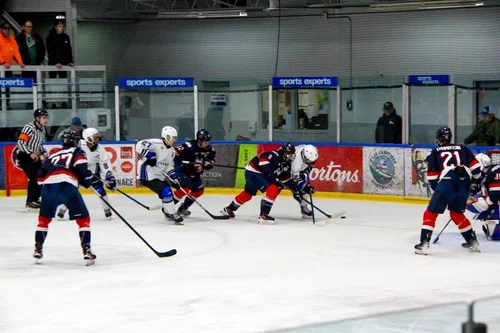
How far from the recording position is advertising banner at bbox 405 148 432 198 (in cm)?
A: 1182

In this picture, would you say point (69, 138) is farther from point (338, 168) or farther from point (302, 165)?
point (338, 168)

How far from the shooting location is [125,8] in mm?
17453

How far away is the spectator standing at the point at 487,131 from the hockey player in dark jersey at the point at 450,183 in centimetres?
360

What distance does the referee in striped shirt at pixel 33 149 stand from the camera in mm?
11172

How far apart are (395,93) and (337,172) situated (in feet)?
4.39

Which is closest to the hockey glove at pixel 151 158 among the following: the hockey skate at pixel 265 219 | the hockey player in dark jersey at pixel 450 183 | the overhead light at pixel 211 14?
the hockey skate at pixel 265 219

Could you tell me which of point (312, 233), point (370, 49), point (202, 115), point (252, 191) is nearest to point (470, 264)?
point (312, 233)

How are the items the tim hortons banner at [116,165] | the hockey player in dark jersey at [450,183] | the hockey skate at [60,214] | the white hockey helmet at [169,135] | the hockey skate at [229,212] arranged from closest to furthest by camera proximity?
the hockey player in dark jersey at [450,183] → the white hockey helmet at [169,135] → the hockey skate at [60,214] → the hockey skate at [229,212] → the tim hortons banner at [116,165]

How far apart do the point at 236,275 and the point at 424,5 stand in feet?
30.1

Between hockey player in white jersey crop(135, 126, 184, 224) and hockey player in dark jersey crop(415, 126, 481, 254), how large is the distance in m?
3.14

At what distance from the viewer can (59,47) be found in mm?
15328

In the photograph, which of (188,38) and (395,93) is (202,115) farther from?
(188,38)

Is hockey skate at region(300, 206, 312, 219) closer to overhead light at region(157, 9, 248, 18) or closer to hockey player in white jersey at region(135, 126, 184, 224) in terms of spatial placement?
hockey player in white jersey at region(135, 126, 184, 224)

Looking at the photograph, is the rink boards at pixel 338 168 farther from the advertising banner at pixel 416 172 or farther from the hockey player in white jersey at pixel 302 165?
the hockey player in white jersey at pixel 302 165
